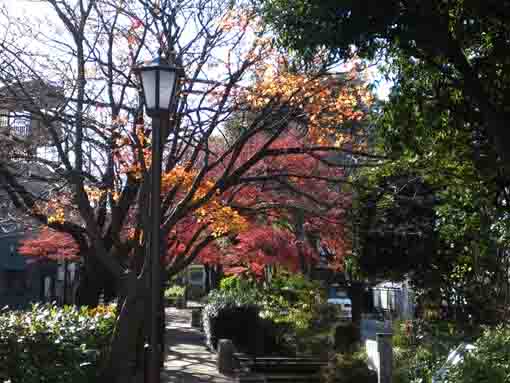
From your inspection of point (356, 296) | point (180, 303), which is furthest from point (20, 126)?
point (180, 303)

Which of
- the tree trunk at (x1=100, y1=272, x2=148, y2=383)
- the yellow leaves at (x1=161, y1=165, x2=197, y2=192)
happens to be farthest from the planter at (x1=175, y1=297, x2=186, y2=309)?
the tree trunk at (x1=100, y1=272, x2=148, y2=383)

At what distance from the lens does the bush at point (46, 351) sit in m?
9.77

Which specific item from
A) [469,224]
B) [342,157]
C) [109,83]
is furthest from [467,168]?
[342,157]

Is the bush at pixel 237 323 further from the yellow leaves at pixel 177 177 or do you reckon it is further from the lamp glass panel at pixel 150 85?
the lamp glass panel at pixel 150 85

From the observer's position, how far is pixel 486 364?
1020 centimetres

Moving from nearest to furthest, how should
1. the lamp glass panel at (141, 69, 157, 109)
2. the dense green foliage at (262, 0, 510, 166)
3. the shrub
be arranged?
1. the lamp glass panel at (141, 69, 157, 109)
2. the dense green foliage at (262, 0, 510, 166)
3. the shrub

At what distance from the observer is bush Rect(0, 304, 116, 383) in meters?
9.77

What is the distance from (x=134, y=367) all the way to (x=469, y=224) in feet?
27.2

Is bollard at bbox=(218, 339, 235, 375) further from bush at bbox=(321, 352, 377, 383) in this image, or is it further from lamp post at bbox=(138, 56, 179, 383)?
lamp post at bbox=(138, 56, 179, 383)

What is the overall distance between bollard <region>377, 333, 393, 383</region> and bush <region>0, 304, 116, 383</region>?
213 inches

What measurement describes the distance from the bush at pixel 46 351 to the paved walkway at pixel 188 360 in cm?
570

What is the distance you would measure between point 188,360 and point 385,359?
9.43 meters

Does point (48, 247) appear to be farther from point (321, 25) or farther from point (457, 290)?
point (321, 25)

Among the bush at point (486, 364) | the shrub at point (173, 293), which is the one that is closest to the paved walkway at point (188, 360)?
the bush at point (486, 364)
